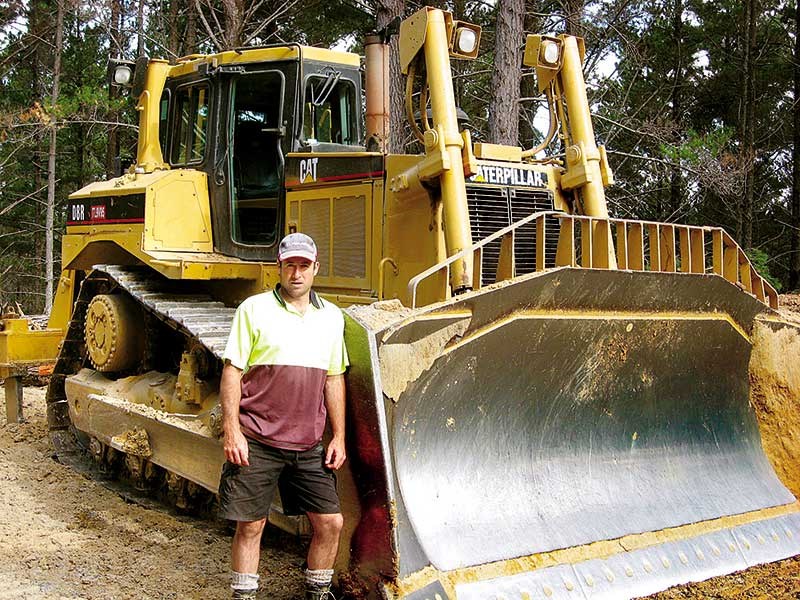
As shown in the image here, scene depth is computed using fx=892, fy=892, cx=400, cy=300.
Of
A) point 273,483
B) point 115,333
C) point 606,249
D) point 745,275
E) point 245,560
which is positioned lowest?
point 245,560

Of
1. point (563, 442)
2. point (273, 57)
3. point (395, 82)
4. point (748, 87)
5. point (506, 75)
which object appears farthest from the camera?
point (748, 87)

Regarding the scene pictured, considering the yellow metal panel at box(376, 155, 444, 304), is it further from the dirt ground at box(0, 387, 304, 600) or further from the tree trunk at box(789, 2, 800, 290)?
the tree trunk at box(789, 2, 800, 290)

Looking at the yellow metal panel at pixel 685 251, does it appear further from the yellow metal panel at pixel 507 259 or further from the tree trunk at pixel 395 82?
the tree trunk at pixel 395 82

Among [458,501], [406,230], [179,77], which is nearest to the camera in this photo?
[458,501]

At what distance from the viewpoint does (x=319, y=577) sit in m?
3.61

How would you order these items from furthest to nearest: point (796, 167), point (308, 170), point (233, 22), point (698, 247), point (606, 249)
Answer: point (796, 167)
point (233, 22)
point (308, 170)
point (698, 247)
point (606, 249)

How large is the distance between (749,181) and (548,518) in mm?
16920

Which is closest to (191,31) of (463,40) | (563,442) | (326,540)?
(463,40)

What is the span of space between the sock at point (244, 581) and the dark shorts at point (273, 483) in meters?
0.23

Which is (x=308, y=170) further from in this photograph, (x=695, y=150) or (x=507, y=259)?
(x=695, y=150)

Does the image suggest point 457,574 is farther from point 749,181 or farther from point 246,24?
point 749,181

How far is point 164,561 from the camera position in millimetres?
4613

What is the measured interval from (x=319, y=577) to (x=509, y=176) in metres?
2.70

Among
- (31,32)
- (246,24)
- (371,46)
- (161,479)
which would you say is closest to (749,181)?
(246,24)
